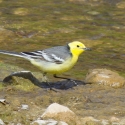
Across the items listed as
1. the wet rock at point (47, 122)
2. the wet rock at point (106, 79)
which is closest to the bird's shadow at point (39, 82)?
the wet rock at point (106, 79)

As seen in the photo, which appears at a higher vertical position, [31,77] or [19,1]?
[31,77]

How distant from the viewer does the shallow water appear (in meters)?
9.88

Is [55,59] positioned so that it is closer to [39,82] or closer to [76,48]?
[76,48]

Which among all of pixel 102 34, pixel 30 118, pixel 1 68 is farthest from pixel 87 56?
pixel 30 118

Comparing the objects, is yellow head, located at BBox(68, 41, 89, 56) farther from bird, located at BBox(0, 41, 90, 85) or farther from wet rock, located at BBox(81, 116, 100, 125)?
wet rock, located at BBox(81, 116, 100, 125)

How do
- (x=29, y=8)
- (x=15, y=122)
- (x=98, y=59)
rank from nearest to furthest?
(x=15, y=122) → (x=98, y=59) → (x=29, y=8)

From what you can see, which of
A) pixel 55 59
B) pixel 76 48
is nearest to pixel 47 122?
pixel 55 59

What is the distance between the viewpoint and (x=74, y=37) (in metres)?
20.1

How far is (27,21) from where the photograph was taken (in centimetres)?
2202

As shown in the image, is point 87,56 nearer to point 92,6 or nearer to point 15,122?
point 92,6

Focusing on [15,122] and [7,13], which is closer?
[15,122]

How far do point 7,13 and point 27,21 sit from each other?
1.38m

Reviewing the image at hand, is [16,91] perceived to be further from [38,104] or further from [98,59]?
[98,59]

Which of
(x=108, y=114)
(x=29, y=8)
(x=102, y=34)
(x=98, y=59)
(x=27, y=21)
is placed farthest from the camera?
(x=29, y=8)
